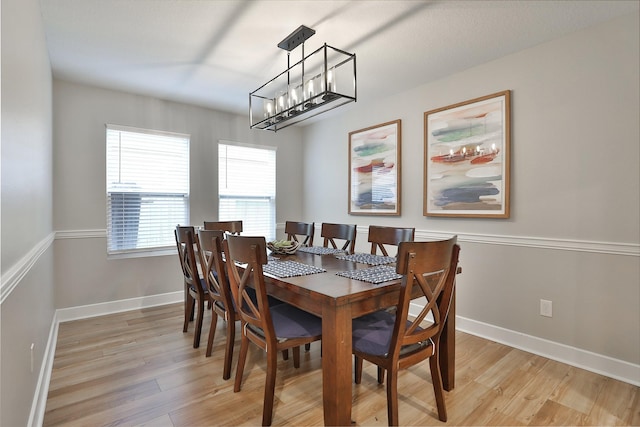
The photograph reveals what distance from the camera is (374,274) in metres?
1.90

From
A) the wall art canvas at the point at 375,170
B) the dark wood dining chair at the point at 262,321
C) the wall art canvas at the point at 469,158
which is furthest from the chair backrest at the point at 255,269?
the wall art canvas at the point at 375,170

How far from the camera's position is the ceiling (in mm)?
2113

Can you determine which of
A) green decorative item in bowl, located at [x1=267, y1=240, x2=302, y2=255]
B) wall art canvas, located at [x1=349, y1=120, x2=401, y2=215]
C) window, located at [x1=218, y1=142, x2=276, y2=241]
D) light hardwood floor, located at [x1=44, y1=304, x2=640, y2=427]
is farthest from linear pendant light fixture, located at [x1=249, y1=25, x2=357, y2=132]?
light hardwood floor, located at [x1=44, y1=304, x2=640, y2=427]

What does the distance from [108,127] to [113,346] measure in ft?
7.53

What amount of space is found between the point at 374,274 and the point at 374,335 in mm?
339

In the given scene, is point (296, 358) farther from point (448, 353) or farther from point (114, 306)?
point (114, 306)

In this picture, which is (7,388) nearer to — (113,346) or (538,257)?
(113,346)

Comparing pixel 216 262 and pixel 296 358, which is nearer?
pixel 216 262

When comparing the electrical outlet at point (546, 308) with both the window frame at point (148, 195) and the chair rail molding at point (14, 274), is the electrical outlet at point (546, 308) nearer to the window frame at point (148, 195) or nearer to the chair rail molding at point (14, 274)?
the chair rail molding at point (14, 274)

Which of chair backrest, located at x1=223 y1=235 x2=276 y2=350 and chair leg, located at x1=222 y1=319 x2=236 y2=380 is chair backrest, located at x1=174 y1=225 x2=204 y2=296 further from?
chair backrest, located at x1=223 y1=235 x2=276 y2=350

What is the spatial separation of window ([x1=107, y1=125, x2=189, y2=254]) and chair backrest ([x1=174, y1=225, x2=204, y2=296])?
110 centimetres

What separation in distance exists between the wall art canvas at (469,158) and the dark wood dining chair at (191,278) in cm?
230

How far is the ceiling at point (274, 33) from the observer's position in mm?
2113

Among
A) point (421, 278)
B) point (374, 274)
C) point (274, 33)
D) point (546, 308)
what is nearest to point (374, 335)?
point (374, 274)
